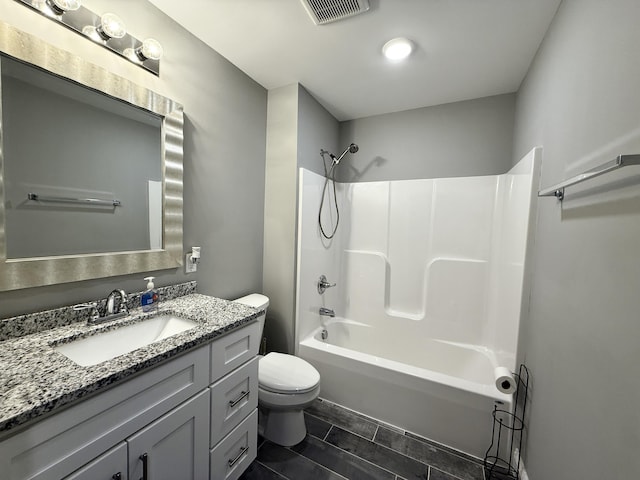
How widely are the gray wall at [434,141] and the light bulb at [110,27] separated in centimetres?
202

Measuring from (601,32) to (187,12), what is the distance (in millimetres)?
1892

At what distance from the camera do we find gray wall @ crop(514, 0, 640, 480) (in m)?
0.72

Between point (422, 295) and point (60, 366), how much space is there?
96.7 inches

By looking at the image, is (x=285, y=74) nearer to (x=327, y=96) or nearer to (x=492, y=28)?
(x=327, y=96)

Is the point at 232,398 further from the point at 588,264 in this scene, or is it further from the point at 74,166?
the point at 588,264

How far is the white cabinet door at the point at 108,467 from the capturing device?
0.74m

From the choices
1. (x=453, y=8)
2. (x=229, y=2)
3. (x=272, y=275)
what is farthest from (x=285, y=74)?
(x=272, y=275)

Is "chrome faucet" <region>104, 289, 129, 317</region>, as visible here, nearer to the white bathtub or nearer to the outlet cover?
the outlet cover

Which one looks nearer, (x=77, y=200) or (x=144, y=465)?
(x=144, y=465)

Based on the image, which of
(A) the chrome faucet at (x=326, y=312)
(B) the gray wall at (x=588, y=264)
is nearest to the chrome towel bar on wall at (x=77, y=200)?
(A) the chrome faucet at (x=326, y=312)

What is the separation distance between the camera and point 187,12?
1422 millimetres

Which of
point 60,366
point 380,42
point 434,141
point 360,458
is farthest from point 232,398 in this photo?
point 434,141

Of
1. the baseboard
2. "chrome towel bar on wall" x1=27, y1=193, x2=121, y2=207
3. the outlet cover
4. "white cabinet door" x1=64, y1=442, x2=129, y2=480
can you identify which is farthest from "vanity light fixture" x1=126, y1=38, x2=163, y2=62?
the baseboard

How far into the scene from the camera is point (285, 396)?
1.56m
